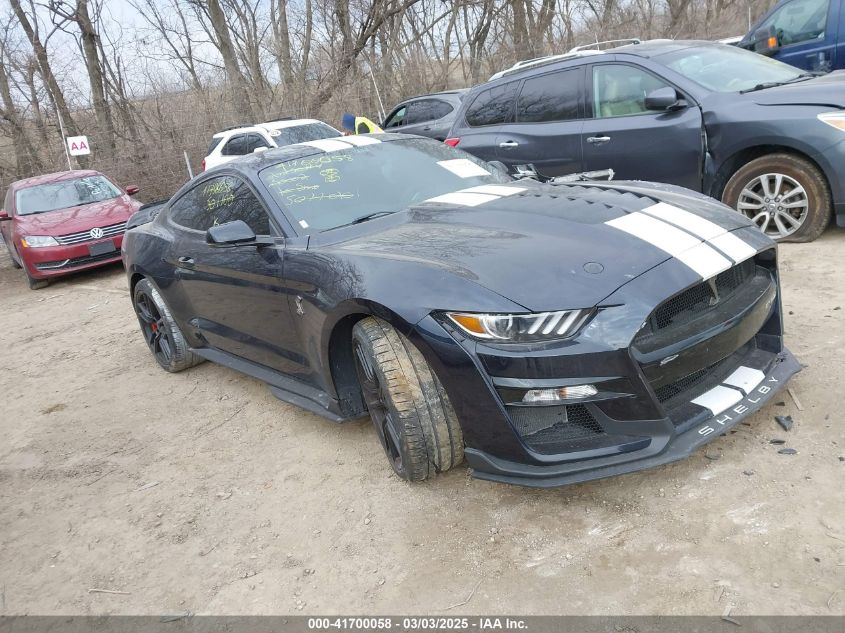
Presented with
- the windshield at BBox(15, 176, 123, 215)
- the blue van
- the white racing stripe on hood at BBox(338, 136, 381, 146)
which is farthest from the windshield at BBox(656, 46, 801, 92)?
the windshield at BBox(15, 176, 123, 215)

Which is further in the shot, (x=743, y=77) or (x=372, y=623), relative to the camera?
(x=743, y=77)

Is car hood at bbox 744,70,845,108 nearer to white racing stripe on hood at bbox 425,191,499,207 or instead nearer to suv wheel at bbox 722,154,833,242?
suv wheel at bbox 722,154,833,242

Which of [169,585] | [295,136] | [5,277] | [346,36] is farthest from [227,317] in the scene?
[346,36]

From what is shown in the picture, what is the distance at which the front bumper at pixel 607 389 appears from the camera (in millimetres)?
2354

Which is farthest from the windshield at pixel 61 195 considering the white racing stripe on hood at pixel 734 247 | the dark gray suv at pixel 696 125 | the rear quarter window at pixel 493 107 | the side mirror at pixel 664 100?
the white racing stripe on hood at pixel 734 247

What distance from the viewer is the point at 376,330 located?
2812 mm

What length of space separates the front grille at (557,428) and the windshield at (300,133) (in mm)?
9134

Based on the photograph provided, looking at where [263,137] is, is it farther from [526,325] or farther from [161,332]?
[526,325]

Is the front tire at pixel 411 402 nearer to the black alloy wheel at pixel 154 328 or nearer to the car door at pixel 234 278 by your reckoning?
the car door at pixel 234 278

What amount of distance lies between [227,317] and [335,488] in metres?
1.40

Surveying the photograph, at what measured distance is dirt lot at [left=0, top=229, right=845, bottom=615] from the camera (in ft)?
7.34

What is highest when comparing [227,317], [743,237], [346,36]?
[346,36]

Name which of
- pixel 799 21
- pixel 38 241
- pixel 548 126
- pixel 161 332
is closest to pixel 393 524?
pixel 161 332

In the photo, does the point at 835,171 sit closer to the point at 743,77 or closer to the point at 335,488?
the point at 743,77
